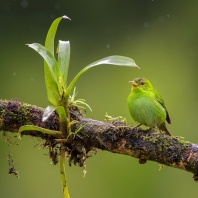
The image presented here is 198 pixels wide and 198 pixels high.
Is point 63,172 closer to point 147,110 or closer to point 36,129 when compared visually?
point 36,129

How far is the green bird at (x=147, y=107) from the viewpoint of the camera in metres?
2.94

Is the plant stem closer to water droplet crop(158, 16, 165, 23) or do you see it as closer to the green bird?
the green bird

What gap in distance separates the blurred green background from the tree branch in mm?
3917

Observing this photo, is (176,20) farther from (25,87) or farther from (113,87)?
(25,87)

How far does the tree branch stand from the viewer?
2503mm

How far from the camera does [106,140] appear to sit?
2.61 metres

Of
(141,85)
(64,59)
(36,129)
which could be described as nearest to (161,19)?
(141,85)

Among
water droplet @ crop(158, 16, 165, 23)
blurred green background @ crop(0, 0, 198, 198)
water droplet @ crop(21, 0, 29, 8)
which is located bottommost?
blurred green background @ crop(0, 0, 198, 198)

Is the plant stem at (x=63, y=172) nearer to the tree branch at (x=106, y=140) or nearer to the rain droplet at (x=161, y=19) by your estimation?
the tree branch at (x=106, y=140)

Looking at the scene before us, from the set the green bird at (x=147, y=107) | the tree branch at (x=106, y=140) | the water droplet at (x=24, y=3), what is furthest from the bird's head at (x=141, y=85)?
the water droplet at (x=24, y=3)

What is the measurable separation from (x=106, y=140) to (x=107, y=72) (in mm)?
4599

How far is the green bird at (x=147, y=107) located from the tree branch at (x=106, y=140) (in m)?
0.31

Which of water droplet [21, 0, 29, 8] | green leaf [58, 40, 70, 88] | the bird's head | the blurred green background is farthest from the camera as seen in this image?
water droplet [21, 0, 29, 8]

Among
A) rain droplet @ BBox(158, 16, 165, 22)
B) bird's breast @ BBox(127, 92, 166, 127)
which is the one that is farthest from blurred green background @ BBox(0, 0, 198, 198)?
bird's breast @ BBox(127, 92, 166, 127)
